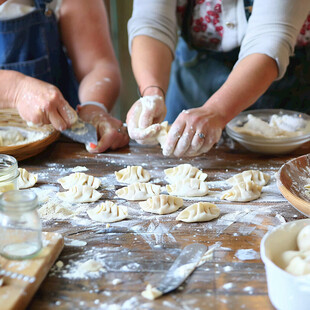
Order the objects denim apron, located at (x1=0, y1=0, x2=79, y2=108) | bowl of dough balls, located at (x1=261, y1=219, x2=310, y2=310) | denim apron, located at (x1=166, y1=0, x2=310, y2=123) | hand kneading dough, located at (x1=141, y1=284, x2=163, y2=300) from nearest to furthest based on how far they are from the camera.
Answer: bowl of dough balls, located at (x1=261, y1=219, x2=310, y2=310) → hand kneading dough, located at (x1=141, y1=284, x2=163, y2=300) → denim apron, located at (x1=0, y1=0, x2=79, y2=108) → denim apron, located at (x1=166, y1=0, x2=310, y2=123)

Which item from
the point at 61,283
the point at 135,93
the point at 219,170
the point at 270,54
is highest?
the point at 270,54

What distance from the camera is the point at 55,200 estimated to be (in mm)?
1420

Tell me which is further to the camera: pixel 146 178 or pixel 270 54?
pixel 270 54

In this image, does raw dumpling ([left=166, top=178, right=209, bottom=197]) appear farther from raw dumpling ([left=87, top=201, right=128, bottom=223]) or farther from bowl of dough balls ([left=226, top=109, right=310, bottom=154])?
bowl of dough balls ([left=226, top=109, right=310, bottom=154])

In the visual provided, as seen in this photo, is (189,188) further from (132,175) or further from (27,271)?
(27,271)

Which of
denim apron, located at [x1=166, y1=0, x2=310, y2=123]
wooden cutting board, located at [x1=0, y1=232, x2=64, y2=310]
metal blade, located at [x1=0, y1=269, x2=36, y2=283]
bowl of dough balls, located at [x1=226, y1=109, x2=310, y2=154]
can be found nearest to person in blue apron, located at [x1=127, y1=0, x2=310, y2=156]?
denim apron, located at [x1=166, y1=0, x2=310, y2=123]

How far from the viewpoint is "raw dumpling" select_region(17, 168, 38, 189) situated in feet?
4.96

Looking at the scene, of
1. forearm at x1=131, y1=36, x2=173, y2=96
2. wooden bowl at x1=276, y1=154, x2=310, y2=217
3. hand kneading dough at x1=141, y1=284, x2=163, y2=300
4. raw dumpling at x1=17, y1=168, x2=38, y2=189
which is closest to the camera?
hand kneading dough at x1=141, y1=284, x2=163, y2=300

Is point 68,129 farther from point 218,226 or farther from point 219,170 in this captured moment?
point 218,226

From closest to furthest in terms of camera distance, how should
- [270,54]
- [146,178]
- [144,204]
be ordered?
[144,204], [146,178], [270,54]

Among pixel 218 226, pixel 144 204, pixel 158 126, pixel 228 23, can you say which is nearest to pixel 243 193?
pixel 218 226

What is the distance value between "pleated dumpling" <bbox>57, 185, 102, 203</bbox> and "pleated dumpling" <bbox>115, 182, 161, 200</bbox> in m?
0.08

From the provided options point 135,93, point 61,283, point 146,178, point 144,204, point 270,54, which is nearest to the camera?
point 61,283

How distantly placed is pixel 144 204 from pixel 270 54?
84 centimetres
